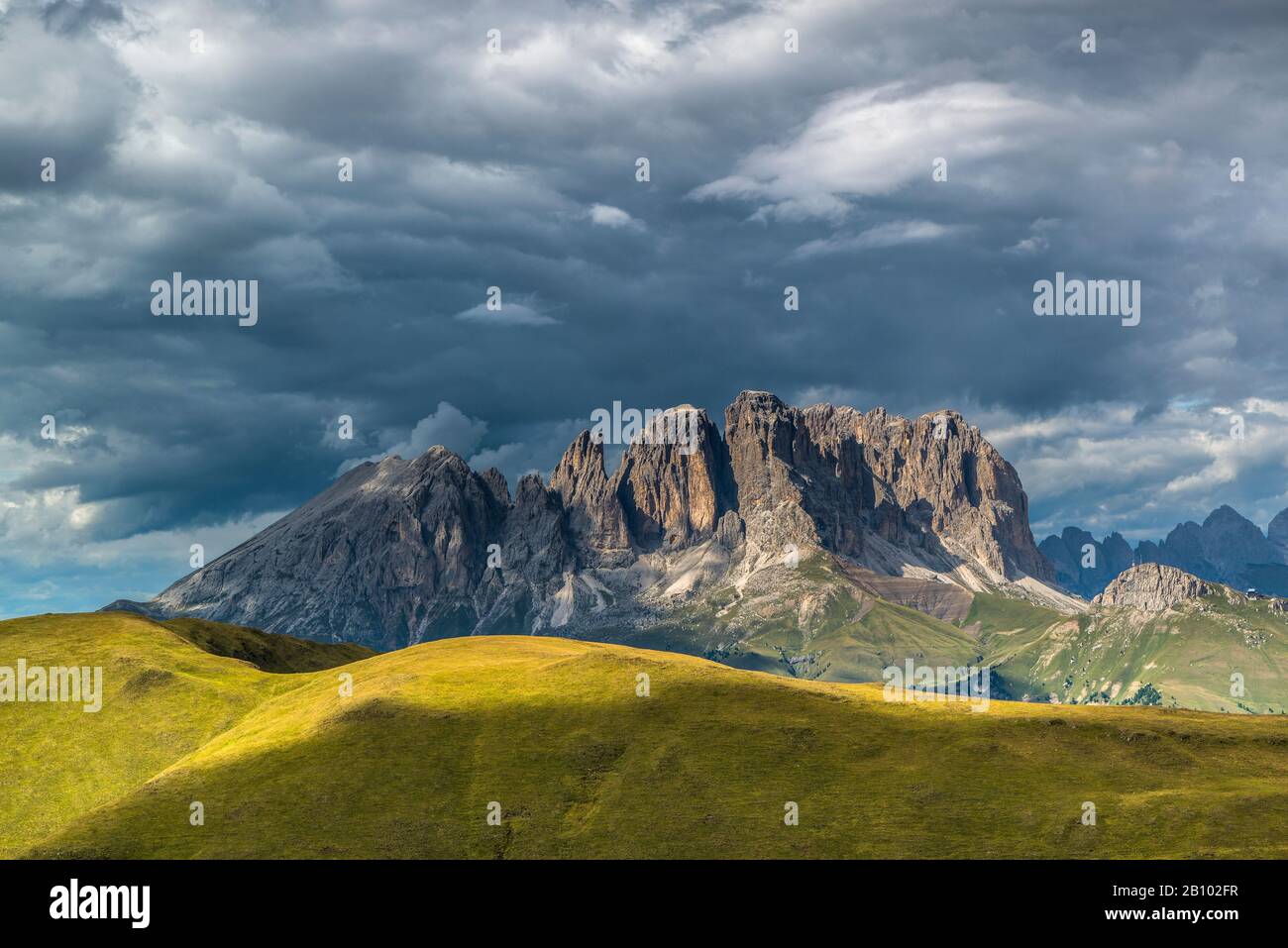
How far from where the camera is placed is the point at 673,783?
164500mm

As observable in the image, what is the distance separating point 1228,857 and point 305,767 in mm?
122394

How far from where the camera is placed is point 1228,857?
124562 millimetres

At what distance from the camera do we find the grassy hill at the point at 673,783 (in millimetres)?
144250

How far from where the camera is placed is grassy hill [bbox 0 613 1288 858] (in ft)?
473
